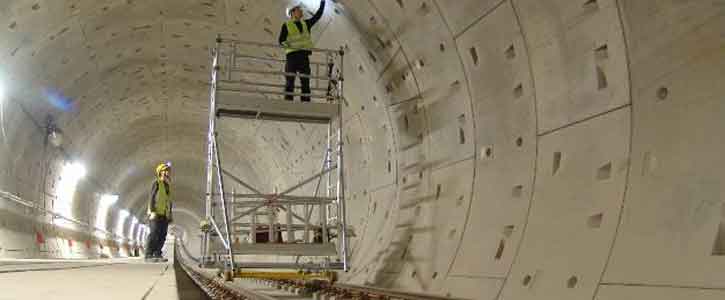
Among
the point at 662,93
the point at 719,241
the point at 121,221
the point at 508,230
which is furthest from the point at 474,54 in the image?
the point at 121,221

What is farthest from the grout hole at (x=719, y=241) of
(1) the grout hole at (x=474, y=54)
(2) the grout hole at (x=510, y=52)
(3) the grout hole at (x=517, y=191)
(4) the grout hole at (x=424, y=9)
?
(4) the grout hole at (x=424, y=9)

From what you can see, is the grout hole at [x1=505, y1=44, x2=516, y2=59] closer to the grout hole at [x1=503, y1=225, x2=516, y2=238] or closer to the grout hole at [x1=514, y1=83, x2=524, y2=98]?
the grout hole at [x1=514, y1=83, x2=524, y2=98]

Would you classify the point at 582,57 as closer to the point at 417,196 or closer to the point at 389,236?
the point at 417,196

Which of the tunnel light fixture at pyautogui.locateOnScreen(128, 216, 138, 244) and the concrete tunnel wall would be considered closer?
the concrete tunnel wall

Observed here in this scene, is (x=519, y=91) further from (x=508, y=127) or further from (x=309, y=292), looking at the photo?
(x=309, y=292)

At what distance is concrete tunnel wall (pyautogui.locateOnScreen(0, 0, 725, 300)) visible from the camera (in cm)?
366

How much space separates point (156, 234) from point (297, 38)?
507 cm

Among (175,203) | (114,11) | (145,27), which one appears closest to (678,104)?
(114,11)

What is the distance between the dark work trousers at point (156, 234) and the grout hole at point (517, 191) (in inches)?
303

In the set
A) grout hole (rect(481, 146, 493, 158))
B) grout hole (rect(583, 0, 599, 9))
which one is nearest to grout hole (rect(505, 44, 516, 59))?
grout hole (rect(481, 146, 493, 158))

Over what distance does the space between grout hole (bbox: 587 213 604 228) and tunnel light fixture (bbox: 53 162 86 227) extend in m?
15.7

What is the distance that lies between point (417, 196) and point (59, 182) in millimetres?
13098

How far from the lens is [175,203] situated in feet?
132

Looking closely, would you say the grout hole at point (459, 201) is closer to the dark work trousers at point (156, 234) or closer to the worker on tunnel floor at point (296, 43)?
the worker on tunnel floor at point (296, 43)
